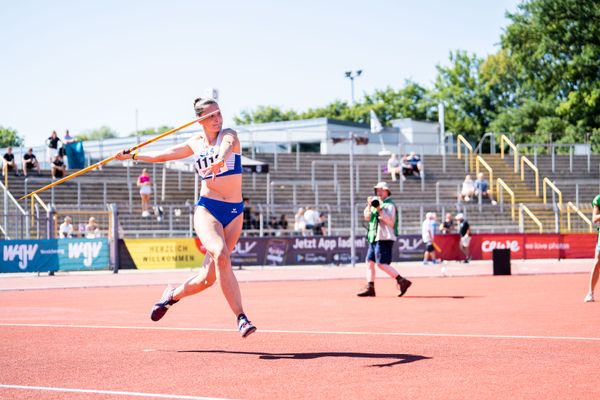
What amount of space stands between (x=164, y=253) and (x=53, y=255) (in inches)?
145

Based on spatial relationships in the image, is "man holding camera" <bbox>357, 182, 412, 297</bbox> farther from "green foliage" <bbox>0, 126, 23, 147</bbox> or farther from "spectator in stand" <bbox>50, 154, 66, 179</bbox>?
"green foliage" <bbox>0, 126, 23, 147</bbox>

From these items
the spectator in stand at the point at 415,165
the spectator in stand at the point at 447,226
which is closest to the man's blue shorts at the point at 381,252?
the spectator in stand at the point at 447,226

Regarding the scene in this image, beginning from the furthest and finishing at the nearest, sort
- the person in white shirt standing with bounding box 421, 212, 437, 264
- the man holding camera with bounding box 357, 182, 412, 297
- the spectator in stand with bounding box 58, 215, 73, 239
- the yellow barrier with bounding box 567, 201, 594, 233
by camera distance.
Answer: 1. the yellow barrier with bounding box 567, 201, 594, 233
2. the person in white shirt standing with bounding box 421, 212, 437, 264
3. the spectator in stand with bounding box 58, 215, 73, 239
4. the man holding camera with bounding box 357, 182, 412, 297

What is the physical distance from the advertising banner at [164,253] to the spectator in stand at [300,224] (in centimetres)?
391

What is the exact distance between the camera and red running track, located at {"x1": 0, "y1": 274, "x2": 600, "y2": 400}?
22.9 ft

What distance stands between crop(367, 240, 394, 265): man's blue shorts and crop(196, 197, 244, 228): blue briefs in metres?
7.94

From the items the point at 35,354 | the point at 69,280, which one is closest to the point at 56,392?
the point at 35,354

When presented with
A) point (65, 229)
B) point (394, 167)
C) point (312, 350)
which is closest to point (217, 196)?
point (312, 350)

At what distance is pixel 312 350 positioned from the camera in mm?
9125

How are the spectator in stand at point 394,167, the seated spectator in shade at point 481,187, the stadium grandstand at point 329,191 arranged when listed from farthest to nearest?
the spectator in stand at point 394,167 < the seated spectator in shade at point 481,187 < the stadium grandstand at point 329,191

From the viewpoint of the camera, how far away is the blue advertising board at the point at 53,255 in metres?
28.8

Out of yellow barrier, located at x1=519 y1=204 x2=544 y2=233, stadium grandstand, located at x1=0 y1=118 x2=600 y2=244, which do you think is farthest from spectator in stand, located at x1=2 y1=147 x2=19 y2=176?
yellow barrier, located at x1=519 y1=204 x2=544 y2=233

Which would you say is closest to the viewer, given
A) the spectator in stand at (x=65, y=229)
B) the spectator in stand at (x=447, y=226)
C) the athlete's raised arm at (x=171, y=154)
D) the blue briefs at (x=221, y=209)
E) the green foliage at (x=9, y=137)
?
the blue briefs at (x=221, y=209)

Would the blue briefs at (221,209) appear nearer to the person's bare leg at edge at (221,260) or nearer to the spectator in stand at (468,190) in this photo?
the person's bare leg at edge at (221,260)
